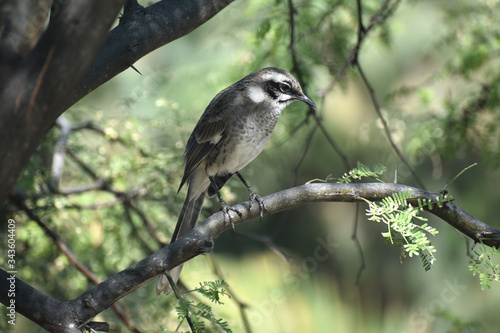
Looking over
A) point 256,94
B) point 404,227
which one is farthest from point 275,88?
point 404,227

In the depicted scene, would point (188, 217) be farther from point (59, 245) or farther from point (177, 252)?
point (177, 252)

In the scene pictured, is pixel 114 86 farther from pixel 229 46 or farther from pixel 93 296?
pixel 93 296

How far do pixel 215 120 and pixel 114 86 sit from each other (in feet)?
16.7

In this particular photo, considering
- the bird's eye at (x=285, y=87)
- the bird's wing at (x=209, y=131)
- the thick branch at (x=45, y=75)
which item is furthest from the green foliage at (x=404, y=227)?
the bird's wing at (x=209, y=131)

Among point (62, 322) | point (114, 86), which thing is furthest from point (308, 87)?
point (114, 86)

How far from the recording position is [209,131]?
376 cm

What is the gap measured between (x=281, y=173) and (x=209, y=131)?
1956 mm

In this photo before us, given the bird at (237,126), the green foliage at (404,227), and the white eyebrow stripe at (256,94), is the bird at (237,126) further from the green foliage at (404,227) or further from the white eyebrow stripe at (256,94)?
the green foliage at (404,227)

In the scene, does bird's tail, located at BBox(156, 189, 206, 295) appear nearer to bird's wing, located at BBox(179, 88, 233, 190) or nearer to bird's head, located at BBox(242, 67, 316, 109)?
bird's wing, located at BBox(179, 88, 233, 190)

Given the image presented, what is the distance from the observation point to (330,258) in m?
7.08

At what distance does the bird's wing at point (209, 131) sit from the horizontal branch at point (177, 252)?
1.25 m

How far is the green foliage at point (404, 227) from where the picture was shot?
2141 millimetres

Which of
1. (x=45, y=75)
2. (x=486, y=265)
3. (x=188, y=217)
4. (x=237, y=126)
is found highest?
(x=237, y=126)

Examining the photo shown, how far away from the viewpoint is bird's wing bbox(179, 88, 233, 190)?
12.2ft
